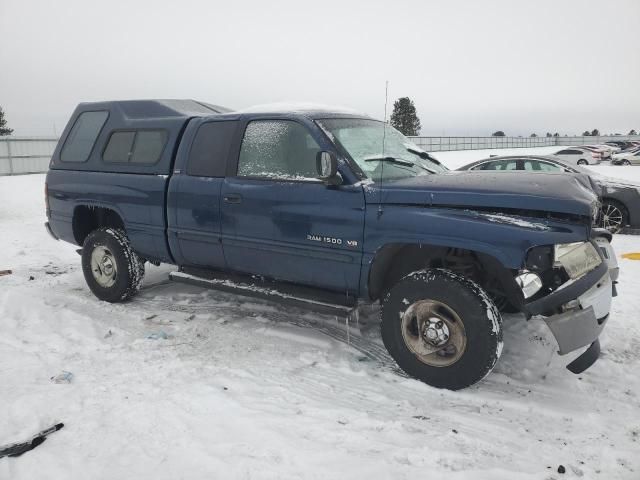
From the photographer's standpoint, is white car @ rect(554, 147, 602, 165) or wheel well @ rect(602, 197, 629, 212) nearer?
wheel well @ rect(602, 197, 629, 212)

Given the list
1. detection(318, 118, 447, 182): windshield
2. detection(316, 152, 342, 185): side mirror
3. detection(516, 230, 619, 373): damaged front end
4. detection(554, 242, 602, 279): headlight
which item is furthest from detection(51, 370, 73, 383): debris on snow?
detection(554, 242, 602, 279): headlight

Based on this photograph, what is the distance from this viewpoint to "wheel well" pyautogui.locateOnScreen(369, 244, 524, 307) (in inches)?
140

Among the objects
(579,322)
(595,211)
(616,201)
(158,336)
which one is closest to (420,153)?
(595,211)

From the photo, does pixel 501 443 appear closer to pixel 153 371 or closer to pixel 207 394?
pixel 207 394

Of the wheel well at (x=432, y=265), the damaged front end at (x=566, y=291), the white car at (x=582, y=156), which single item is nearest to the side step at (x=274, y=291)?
the wheel well at (x=432, y=265)

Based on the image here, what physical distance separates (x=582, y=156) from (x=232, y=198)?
92.8 feet

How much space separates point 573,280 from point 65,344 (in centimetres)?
400

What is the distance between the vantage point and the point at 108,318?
15.9 feet

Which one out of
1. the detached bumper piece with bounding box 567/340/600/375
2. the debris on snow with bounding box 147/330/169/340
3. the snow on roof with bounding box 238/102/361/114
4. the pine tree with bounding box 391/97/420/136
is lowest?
the debris on snow with bounding box 147/330/169/340

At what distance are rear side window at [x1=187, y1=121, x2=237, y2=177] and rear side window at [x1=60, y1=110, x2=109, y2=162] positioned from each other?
1.58 m

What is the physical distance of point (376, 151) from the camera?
4.11 m

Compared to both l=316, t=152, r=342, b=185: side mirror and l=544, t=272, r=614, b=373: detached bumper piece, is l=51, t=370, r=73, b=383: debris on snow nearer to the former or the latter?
l=316, t=152, r=342, b=185: side mirror

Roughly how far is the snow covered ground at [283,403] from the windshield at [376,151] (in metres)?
1.52

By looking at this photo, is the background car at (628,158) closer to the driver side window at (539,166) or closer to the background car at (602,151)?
the background car at (602,151)
